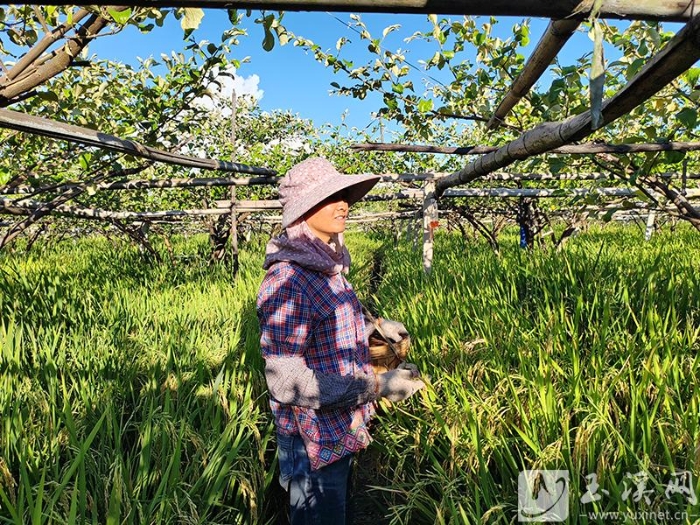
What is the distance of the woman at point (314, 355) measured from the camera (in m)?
1.32

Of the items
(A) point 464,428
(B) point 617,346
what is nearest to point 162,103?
(A) point 464,428

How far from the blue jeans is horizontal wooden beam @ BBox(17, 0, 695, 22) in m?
1.31

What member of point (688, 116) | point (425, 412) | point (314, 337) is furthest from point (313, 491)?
point (688, 116)

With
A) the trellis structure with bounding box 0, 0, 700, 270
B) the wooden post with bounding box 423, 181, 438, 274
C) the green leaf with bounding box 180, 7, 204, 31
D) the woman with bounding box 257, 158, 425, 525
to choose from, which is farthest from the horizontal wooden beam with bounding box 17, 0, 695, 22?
the wooden post with bounding box 423, 181, 438, 274

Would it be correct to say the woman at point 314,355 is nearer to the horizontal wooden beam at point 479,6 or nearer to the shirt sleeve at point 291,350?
the shirt sleeve at point 291,350

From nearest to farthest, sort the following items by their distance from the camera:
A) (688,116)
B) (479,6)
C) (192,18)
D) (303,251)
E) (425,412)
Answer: (479,6) < (192,18) < (303,251) < (688,116) < (425,412)

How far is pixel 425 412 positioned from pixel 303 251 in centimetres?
118

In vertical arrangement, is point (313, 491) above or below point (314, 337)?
below

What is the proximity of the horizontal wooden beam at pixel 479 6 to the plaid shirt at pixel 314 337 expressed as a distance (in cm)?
82

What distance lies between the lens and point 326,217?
150 cm

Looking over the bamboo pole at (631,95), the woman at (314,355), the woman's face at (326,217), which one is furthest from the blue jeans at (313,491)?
the bamboo pole at (631,95)

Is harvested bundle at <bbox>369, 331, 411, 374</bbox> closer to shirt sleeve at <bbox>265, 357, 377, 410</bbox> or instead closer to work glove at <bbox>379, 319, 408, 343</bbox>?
work glove at <bbox>379, 319, 408, 343</bbox>

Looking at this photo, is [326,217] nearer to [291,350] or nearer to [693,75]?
[291,350]

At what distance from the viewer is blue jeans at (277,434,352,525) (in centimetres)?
142
